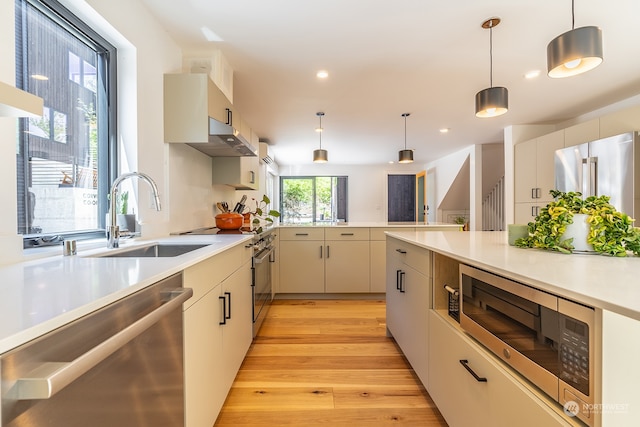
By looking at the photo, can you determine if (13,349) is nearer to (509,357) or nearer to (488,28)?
(509,357)

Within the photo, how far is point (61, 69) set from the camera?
1439 millimetres

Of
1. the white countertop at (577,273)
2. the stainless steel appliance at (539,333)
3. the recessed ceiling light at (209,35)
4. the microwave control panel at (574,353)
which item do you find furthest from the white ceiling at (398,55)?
the microwave control panel at (574,353)

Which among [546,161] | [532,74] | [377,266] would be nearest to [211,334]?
[377,266]

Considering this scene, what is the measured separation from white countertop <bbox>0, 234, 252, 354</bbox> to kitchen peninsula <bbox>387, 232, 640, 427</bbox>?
1013 millimetres

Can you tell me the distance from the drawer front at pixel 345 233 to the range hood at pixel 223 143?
4.38 feet

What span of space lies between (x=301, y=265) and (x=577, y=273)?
2947 millimetres

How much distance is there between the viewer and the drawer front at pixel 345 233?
357 centimetres

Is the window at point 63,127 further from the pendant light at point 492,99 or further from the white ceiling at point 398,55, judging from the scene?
the pendant light at point 492,99

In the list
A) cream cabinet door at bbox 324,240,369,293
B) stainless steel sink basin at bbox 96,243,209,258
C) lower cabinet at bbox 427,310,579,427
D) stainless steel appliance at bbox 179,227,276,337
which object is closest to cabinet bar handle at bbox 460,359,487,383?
lower cabinet at bbox 427,310,579,427

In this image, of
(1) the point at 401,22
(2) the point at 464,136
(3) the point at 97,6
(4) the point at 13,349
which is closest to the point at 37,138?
(3) the point at 97,6

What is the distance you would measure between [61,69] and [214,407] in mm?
1785

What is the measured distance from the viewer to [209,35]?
223 centimetres

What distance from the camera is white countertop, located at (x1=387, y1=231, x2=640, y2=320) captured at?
610mm

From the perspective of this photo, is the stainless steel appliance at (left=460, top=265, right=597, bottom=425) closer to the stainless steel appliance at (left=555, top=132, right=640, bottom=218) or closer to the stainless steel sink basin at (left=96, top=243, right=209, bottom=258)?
the stainless steel sink basin at (left=96, top=243, right=209, bottom=258)
